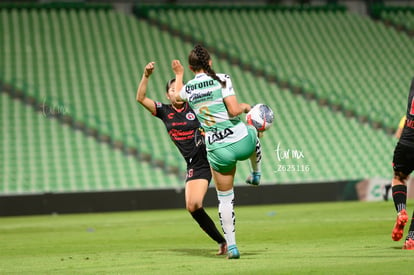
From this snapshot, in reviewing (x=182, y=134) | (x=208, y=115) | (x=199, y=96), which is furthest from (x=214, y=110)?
(x=182, y=134)

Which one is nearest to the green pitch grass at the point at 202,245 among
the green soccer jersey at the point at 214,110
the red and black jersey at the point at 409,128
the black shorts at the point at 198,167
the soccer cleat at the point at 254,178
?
the soccer cleat at the point at 254,178

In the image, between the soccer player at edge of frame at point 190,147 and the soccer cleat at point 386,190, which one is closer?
the soccer player at edge of frame at point 190,147

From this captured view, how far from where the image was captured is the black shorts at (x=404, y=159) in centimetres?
938

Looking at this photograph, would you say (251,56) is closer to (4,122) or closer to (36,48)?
(36,48)

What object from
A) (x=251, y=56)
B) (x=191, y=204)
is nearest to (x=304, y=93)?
(x=251, y=56)

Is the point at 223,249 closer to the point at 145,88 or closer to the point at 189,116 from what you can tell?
the point at 189,116

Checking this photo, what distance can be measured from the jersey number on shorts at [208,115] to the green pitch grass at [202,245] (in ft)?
4.98

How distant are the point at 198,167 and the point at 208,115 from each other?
173 cm

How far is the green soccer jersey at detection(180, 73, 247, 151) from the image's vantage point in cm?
880

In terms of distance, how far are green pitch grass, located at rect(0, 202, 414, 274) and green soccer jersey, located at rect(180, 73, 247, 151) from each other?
135cm

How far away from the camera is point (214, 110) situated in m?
8.84

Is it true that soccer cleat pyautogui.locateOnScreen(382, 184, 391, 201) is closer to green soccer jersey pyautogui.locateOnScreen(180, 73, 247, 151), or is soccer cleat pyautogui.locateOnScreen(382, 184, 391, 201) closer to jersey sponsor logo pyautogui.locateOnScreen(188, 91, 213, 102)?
green soccer jersey pyautogui.locateOnScreen(180, 73, 247, 151)

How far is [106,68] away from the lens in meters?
29.1

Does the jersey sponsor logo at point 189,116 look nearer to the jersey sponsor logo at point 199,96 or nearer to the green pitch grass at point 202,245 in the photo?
the green pitch grass at point 202,245
